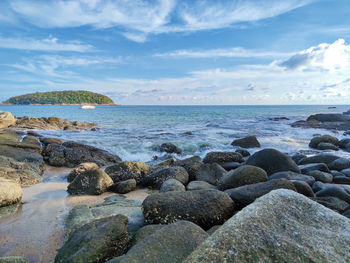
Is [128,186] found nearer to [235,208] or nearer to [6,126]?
[235,208]

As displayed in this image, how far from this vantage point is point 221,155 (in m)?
9.45

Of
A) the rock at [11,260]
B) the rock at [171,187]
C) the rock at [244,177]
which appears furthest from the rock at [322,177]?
the rock at [11,260]

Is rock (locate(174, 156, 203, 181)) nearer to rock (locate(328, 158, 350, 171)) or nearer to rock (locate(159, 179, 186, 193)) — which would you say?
rock (locate(159, 179, 186, 193))

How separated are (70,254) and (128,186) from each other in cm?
343

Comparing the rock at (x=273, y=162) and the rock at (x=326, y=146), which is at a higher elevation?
the rock at (x=273, y=162)

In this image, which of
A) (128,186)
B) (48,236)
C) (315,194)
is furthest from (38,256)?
(315,194)

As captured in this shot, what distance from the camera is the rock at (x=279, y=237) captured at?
5.23ft

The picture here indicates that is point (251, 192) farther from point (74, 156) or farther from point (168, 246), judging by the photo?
point (74, 156)

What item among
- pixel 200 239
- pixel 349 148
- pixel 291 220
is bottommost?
pixel 349 148

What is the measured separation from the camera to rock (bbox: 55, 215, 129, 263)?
261 cm

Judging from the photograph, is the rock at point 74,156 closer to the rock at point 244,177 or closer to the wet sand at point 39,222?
the wet sand at point 39,222

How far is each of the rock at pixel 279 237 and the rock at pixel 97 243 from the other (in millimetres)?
1502

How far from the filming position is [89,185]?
5812 millimetres

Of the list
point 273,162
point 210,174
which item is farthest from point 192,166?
point 273,162
